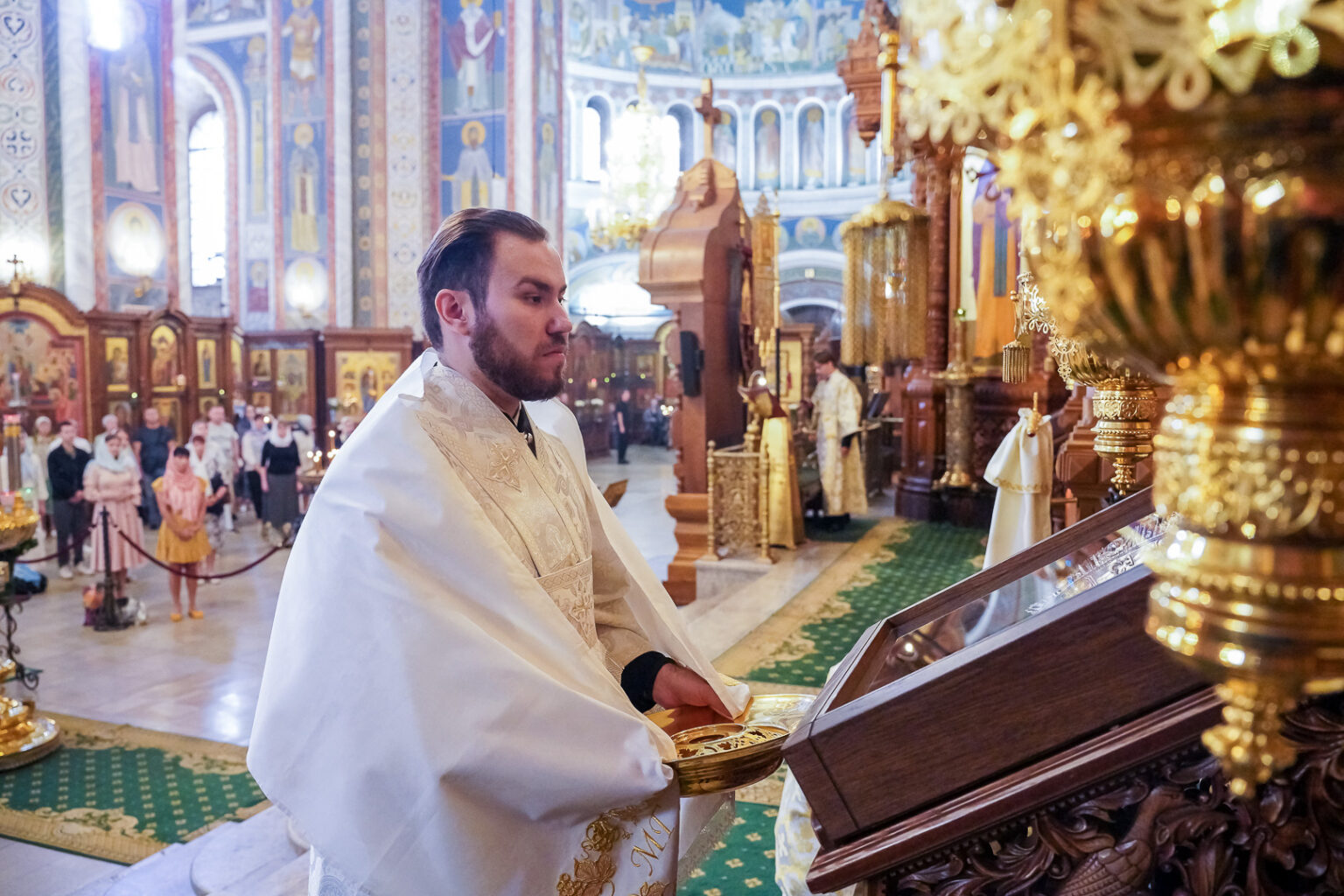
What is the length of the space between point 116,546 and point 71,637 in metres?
0.82

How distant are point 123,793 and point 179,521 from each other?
3.72m

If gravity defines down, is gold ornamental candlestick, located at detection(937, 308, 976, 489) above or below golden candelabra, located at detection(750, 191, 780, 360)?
below

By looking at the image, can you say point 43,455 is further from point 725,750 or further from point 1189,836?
point 1189,836

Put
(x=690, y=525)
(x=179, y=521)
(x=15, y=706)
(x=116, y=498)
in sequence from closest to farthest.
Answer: (x=15, y=706), (x=179, y=521), (x=116, y=498), (x=690, y=525)

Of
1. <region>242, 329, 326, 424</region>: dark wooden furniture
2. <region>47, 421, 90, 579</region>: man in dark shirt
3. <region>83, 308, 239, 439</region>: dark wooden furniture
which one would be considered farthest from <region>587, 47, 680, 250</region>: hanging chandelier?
<region>47, 421, 90, 579</region>: man in dark shirt

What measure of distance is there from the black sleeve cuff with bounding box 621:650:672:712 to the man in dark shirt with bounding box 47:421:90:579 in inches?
373

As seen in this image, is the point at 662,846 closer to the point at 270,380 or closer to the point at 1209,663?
the point at 1209,663

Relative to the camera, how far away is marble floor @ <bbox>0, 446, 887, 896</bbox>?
13.9 ft

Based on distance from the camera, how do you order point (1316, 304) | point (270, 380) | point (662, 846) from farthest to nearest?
point (270, 380), point (662, 846), point (1316, 304)

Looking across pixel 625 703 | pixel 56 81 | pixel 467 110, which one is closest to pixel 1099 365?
pixel 625 703

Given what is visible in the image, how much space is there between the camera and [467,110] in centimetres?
1745

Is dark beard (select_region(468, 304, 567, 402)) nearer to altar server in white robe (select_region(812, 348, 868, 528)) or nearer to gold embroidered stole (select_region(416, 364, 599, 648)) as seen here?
gold embroidered stole (select_region(416, 364, 599, 648))

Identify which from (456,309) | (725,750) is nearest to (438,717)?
(725,750)

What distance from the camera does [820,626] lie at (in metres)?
6.40
